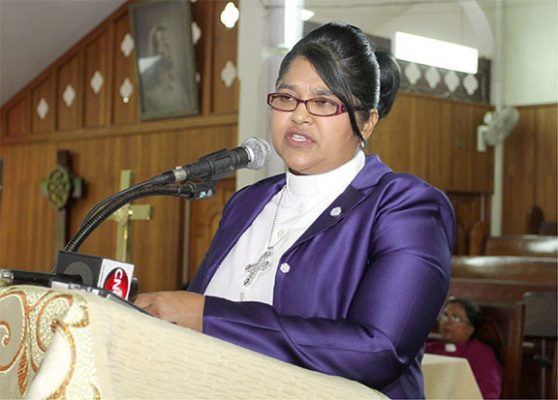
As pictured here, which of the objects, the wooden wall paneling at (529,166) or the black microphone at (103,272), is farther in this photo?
the wooden wall paneling at (529,166)

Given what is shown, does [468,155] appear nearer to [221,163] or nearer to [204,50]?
[204,50]

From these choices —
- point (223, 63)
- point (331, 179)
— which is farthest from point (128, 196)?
point (223, 63)

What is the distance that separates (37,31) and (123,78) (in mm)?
1040

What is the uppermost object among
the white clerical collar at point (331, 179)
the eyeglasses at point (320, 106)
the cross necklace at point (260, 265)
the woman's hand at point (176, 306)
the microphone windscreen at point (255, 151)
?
the eyeglasses at point (320, 106)

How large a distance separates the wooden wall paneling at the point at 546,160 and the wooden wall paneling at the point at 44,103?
19.2 feet

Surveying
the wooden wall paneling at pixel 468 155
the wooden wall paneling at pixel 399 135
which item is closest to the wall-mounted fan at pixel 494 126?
the wooden wall paneling at pixel 468 155

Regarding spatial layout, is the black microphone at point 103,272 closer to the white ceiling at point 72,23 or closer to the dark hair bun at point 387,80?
the dark hair bun at point 387,80

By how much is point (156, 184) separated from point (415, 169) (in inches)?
349

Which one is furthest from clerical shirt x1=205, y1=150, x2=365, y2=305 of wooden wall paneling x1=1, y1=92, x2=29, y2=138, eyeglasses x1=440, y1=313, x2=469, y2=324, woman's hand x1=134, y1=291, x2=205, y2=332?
wooden wall paneling x1=1, y1=92, x2=29, y2=138

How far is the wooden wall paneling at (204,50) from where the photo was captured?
9.42 m

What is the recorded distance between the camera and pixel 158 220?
32.6 ft

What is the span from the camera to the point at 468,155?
11273 millimetres

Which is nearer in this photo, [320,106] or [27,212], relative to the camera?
[320,106]

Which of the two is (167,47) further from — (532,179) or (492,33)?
(532,179)
